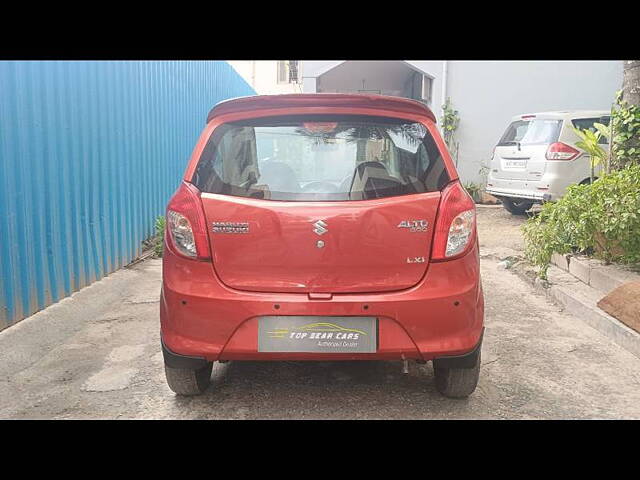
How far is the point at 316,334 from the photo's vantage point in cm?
267

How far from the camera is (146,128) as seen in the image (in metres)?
7.29

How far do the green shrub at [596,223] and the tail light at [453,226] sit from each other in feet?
8.69

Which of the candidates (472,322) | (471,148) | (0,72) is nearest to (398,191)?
(472,322)

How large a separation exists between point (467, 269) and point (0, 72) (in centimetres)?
359

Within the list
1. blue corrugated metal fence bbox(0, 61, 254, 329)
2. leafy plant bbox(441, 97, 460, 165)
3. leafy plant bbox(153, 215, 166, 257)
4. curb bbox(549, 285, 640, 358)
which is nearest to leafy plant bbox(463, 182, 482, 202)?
leafy plant bbox(441, 97, 460, 165)

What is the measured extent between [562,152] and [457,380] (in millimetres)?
7073

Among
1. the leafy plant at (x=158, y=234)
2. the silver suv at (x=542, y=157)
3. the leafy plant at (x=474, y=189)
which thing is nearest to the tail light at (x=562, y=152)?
the silver suv at (x=542, y=157)

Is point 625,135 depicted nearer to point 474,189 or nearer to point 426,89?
point 474,189

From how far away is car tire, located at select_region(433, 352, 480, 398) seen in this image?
9.92 ft

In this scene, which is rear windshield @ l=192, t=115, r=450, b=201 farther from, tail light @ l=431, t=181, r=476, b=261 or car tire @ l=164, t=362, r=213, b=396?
car tire @ l=164, t=362, r=213, b=396

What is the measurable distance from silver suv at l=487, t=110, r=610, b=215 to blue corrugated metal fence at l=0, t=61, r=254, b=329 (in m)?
5.70

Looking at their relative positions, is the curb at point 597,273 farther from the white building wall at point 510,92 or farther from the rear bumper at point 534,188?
the white building wall at point 510,92

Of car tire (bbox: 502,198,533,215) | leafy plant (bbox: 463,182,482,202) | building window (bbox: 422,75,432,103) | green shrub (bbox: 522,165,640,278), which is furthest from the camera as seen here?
building window (bbox: 422,75,432,103)

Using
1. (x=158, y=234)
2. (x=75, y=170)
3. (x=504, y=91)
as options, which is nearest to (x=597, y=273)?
(x=75, y=170)
